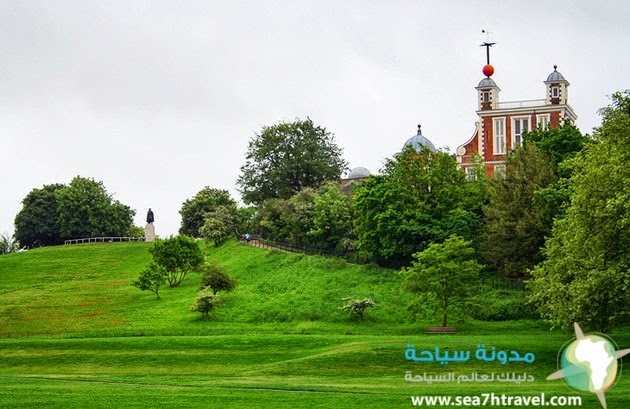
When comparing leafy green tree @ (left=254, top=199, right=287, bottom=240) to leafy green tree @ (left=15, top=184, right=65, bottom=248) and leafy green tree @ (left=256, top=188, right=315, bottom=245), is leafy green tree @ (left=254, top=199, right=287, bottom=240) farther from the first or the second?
leafy green tree @ (left=15, top=184, right=65, bottom=248)

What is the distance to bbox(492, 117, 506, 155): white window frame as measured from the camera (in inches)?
3792

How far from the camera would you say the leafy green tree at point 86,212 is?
12212cm

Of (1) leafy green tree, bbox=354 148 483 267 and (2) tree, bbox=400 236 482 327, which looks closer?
Answer: (2) tree, bbox=400 236 482 327

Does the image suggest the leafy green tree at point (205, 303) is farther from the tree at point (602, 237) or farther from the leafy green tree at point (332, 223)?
the tree at point (602, 237)

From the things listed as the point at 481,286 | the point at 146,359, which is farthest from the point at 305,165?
the point at 146,359

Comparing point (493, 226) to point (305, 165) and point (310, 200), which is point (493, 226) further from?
point (305, 165)

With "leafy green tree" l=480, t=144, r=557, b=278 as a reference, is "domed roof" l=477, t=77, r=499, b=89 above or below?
above

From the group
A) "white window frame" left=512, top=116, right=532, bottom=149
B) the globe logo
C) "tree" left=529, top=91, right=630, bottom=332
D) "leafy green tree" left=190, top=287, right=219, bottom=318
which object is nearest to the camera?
the globe logo

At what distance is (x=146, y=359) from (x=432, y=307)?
18133 millimetres

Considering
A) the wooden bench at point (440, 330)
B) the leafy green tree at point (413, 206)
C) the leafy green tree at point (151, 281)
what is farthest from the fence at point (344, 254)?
the leafy green tree at point (151, 281)

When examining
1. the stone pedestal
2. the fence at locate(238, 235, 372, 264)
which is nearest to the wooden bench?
the fence at locate(238, 235, 372, 264)

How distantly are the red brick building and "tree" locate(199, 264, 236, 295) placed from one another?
104 feet

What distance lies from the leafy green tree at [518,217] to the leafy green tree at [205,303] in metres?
17.4

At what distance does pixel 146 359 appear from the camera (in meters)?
49.6
